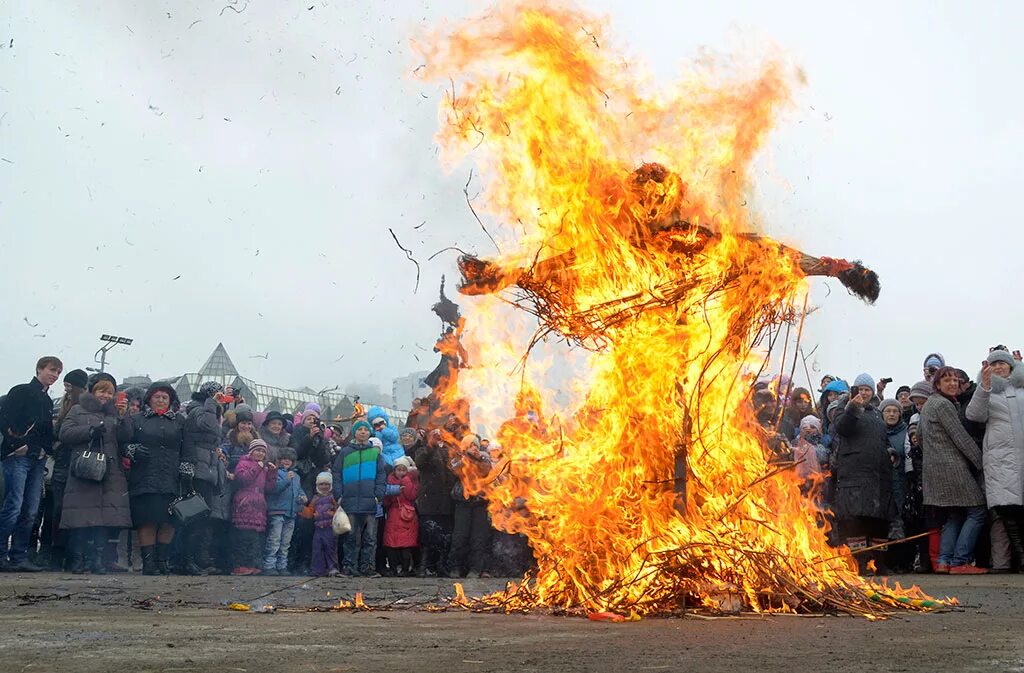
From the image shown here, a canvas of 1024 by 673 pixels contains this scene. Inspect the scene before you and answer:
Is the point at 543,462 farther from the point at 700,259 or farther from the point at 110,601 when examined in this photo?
the point at 110,601

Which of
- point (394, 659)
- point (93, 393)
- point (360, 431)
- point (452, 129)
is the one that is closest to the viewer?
point (394, 659)

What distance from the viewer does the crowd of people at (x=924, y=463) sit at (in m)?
11.3

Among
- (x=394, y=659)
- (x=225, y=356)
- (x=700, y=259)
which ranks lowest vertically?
(x=394, y=659)

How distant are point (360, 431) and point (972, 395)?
23.7 ft

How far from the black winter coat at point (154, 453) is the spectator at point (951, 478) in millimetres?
8111

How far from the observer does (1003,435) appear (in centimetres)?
1124

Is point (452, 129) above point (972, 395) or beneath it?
above

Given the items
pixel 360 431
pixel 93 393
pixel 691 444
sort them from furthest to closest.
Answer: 1. pixel 360 431
2. pixel 93 393
3. pixel 691 444

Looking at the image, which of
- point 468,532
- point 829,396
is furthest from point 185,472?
point 829,396

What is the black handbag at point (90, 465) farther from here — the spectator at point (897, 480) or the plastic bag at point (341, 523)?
the spectator at point (897, 480)

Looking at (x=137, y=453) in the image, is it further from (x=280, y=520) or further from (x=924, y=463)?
(x=924, y=463)

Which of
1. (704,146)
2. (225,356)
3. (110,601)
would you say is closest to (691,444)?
(704,146)

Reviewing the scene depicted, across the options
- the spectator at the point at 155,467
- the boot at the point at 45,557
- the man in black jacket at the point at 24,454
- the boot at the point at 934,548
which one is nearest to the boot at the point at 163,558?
the spectator at the point at 155,467

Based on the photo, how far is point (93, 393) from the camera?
1284 cm
